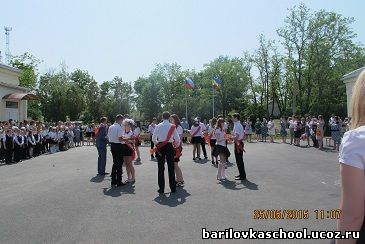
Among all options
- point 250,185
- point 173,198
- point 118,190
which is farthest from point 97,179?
point 250,185

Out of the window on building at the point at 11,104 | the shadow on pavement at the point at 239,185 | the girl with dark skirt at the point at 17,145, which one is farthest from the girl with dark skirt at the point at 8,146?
the window on building at the point at 11,104

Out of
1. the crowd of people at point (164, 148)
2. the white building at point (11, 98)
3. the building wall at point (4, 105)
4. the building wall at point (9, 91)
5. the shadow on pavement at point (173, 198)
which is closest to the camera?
the shadow on pavement at point (173, 198)

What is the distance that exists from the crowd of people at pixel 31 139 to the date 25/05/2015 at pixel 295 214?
16.6 metres

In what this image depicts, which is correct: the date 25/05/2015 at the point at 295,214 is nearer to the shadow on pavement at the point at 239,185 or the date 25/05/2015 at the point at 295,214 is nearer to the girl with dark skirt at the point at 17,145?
the shadow on pavement at the point at 239,185

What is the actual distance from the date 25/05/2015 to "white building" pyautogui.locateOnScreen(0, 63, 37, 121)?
30.9 meters

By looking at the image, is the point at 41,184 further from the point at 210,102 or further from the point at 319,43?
the point at 210,102

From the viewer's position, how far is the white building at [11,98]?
34281 millimetres

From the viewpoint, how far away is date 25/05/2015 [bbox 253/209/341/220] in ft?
24.9

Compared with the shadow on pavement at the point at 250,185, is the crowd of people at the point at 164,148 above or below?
above

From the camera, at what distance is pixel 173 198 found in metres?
9.84

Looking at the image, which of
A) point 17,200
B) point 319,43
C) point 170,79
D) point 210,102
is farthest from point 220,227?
point 170,79

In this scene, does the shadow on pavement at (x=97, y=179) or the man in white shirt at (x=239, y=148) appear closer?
the man in white shirt at (x=239, y=148)

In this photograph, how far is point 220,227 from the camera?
696cm

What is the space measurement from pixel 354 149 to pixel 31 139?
2336 cm
